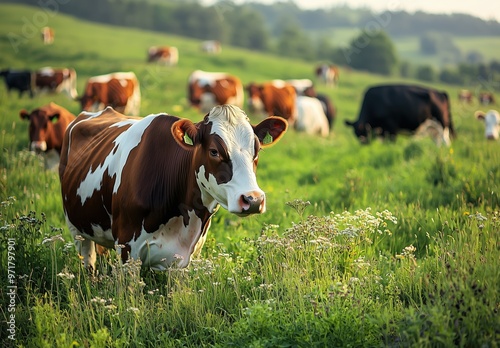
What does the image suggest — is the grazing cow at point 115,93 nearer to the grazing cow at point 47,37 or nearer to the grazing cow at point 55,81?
the grazing cow at point 55,81

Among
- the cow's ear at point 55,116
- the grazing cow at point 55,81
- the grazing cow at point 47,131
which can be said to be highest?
the cow's ear at point 55,116

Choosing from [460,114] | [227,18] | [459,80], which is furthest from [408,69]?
[460,114]

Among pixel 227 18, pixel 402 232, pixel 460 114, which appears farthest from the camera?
pixel 227 18

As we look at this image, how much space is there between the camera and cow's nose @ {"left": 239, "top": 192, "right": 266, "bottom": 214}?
12.7ft

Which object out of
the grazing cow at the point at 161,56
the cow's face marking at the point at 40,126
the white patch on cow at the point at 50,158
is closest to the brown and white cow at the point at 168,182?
the cow's face marking at the point at 40,126

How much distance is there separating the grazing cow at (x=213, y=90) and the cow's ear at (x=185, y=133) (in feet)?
69.1

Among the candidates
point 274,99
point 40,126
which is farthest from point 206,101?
point 40,126

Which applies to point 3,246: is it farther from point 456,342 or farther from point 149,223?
point 456,342

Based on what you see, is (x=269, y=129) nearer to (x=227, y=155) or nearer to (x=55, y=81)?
(x=227, y=155)

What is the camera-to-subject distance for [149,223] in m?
4.54

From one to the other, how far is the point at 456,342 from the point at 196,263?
77.9 inches

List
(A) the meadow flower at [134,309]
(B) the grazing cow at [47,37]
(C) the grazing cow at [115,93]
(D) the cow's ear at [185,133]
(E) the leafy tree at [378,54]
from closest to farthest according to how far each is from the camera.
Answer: (A) the meadow flower at [134,309], (D) the cow's ear at [185,133], (C) the grazing cow at [115,93], (B) the grazing cow at [47,37], (E) the leafy tree at [378,54]

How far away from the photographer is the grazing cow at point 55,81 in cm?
2533

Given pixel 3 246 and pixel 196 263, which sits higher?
pixel 196 263
